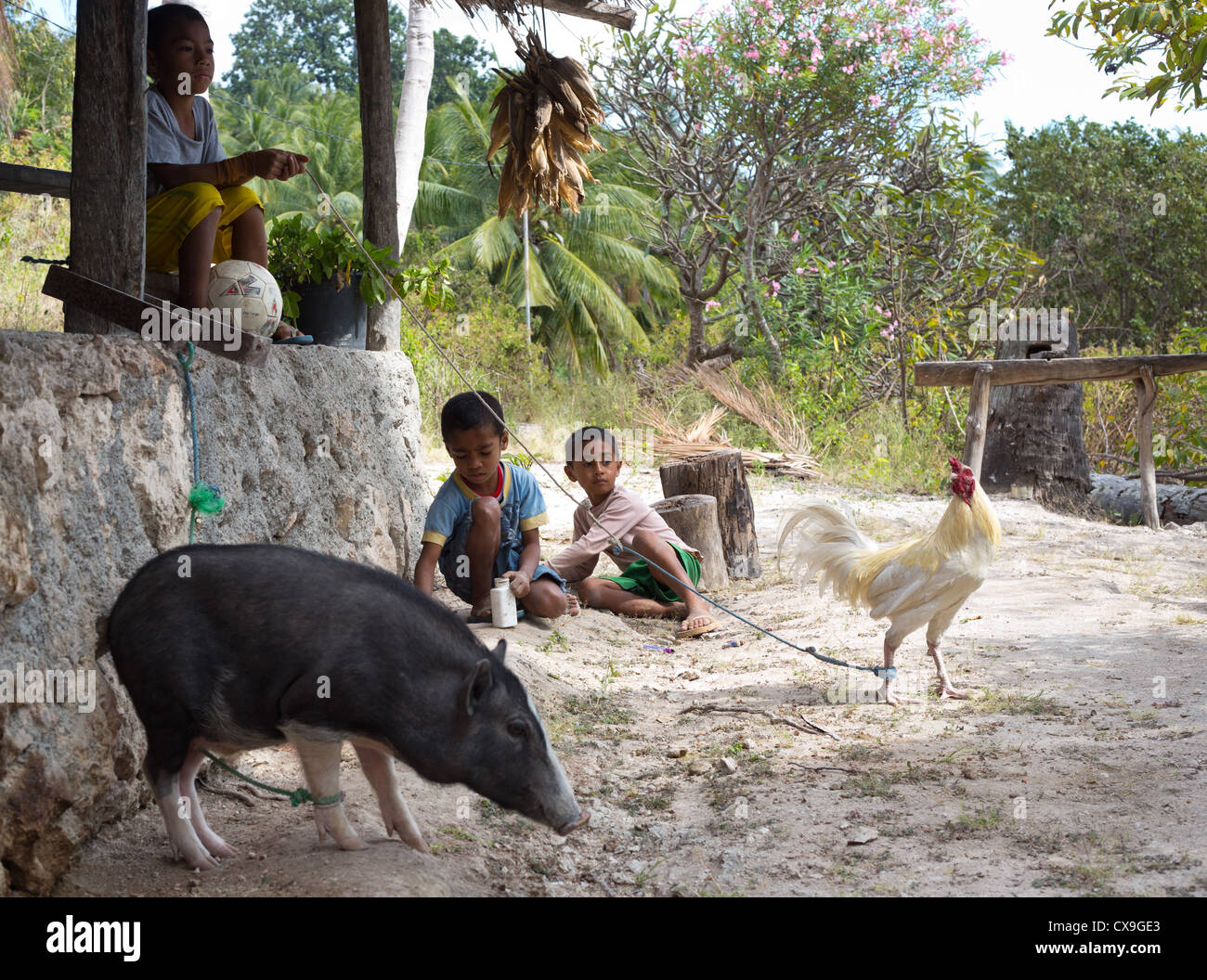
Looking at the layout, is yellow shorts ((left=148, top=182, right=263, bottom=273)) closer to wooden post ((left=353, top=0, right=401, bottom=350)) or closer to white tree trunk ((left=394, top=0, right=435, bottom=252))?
wooden post ((left=353, top=0, right=401, bottom=350))

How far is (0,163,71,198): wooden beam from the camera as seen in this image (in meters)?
4.37

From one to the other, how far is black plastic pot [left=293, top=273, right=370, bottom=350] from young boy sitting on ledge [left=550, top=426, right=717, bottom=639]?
1.60 metres

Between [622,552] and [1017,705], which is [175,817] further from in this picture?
[622,552]

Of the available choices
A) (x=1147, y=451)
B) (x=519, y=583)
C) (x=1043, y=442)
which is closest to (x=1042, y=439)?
(x=1043, y=442)

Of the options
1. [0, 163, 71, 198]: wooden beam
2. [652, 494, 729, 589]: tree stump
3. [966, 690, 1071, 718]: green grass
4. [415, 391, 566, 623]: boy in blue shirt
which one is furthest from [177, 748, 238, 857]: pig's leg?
[652, 494, 729, 589]: tree stump

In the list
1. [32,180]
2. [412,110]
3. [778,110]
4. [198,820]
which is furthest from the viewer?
[778,110]

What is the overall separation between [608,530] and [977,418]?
13.1 ft

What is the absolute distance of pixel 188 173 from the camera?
4.18 metres

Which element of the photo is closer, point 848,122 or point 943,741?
point 943,741

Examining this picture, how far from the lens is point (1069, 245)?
2000cm

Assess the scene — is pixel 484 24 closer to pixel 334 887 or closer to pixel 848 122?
pixel 334 887

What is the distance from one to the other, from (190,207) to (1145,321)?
790 inches

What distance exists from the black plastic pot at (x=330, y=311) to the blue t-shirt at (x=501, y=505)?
103cm
